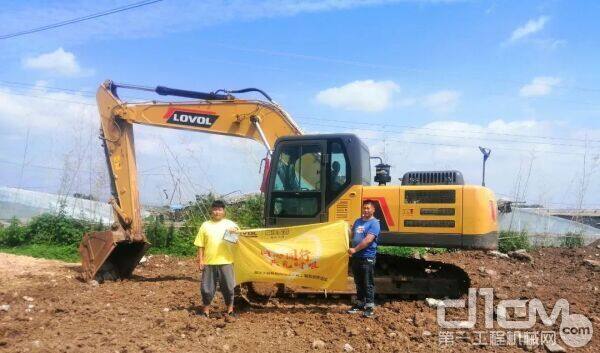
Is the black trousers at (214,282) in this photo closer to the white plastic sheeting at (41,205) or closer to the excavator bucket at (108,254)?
the excavator bucket at (108,254)

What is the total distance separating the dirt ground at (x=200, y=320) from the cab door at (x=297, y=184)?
124 centimetres

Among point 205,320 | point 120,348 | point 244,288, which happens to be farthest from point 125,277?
point 120,348

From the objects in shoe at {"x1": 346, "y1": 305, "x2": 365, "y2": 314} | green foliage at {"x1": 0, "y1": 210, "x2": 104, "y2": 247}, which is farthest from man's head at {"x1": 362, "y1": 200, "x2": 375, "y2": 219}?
green foliage at {"x1": 0, "y1": 210, "x2": 104, "y2": 247}

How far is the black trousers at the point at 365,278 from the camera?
6.87 m

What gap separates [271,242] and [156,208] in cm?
856

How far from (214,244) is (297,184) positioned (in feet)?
5.00

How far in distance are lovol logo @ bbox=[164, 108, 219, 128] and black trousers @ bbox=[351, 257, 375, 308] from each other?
369cm

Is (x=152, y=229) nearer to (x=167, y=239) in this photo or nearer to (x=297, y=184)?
(x=167, y=239)

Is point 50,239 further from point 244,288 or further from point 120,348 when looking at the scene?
point 120,348

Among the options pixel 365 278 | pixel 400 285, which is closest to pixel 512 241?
pixel 400 285

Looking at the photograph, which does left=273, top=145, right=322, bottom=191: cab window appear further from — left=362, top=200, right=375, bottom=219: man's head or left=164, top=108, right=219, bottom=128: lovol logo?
left=164, top=108, right=219, bottom=128: lovol logo

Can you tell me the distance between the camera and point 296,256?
727 centimetres

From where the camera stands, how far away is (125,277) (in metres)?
9.62

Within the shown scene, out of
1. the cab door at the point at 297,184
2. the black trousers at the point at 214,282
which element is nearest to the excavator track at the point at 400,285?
the black trousers at the point at 214,282
